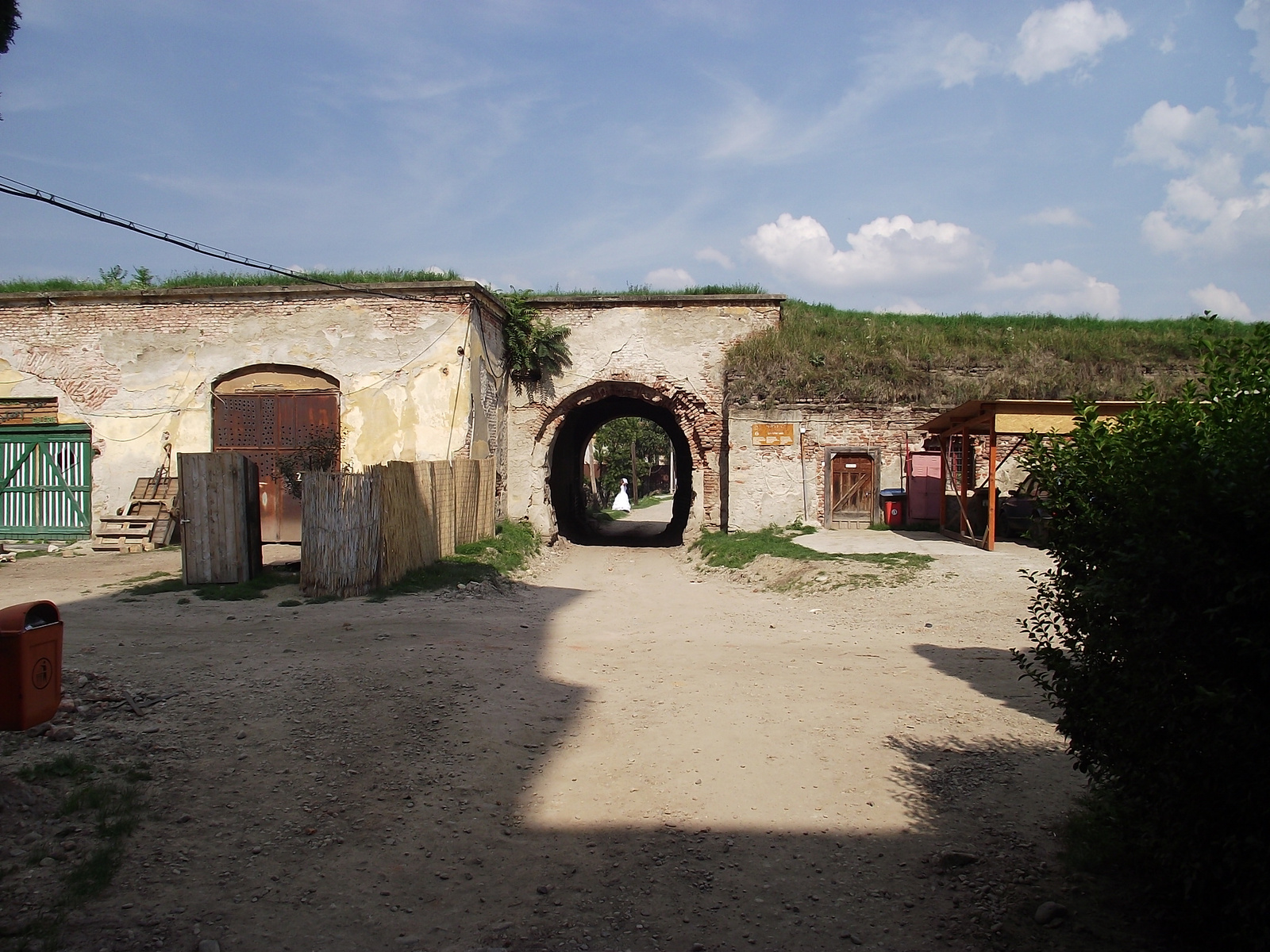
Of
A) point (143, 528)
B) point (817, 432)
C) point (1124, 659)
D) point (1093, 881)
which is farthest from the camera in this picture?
point (817, 432)

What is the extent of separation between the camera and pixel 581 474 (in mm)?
24781

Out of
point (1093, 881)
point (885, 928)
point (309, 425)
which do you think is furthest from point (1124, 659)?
point (309, 425)

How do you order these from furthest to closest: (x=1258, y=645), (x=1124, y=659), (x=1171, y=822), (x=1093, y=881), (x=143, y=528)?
(x=143, y=528) < (x=1093, y=881) < (x=1124, y=659) < (x=1171, y=822) < (x=1258, y=645)

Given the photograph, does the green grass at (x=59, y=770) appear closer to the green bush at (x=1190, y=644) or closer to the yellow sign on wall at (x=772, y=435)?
the green bush at (x=1190, y=644)

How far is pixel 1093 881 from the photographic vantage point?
3660mm

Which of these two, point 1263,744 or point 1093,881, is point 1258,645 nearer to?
point 1263,744

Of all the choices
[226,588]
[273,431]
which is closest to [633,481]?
[273,431]

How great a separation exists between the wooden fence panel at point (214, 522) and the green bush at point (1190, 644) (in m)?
10.1

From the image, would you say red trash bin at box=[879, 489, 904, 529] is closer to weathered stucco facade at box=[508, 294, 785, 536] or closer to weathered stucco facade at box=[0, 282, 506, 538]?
weathered stucco facade at box=[508, 294, 785, 536]

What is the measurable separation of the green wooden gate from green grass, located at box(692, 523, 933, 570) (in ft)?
40.8

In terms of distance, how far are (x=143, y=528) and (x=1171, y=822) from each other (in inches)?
648

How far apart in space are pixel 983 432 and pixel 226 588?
1295 centimetres

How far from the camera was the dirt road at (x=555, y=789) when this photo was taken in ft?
11.8

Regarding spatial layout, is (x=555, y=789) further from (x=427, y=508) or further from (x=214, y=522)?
(x=214, y=522)
